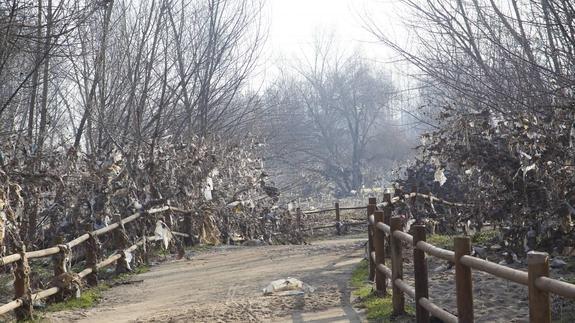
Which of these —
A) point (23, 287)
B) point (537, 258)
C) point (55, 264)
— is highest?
point (537, 258)

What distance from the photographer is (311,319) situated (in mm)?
7473

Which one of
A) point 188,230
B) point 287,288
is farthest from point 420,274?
point 188,230

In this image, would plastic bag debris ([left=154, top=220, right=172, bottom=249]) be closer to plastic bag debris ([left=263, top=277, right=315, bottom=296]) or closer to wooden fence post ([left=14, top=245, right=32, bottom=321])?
plastic bag debris ([left=263, top=277, right=315, bottom=296])

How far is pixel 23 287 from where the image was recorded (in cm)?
770

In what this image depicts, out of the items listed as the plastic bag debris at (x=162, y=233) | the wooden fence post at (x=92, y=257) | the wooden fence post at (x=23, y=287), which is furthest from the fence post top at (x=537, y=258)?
the plastic bag debris at (x=162, y=233)

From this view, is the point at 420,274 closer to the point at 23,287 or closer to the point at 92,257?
the point at 23,287

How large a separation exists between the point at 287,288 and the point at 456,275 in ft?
14.4

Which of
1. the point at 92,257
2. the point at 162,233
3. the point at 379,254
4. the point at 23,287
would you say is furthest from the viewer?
the point at 162,233

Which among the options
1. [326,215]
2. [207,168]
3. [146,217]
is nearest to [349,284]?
[146,217]

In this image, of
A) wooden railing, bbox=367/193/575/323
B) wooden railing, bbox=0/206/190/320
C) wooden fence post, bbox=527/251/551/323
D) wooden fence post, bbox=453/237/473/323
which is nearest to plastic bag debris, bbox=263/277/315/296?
wooden railing, bbox=367/193/575/323

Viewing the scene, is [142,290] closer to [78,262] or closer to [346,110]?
[78,262]

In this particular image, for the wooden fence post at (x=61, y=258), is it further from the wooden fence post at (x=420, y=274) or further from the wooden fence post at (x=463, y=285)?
the wooden fence post at (x=463, y=285)

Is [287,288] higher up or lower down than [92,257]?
lower down

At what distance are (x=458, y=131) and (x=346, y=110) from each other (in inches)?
1990
